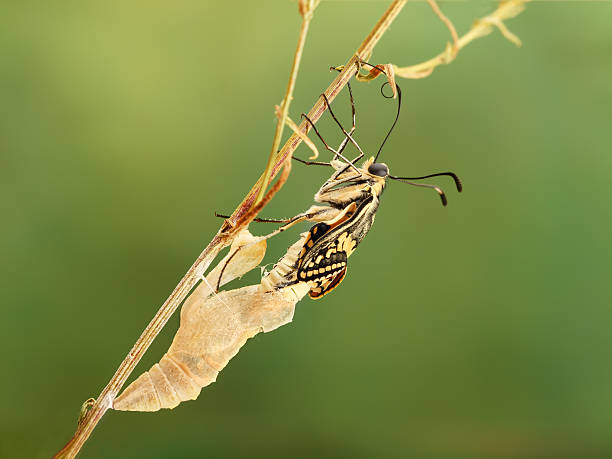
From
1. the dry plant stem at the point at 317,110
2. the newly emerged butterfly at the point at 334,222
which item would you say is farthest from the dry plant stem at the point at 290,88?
the newly emerged butterfly at the point at 334,222

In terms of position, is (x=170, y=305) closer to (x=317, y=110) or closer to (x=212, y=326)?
(x=212, y=326)

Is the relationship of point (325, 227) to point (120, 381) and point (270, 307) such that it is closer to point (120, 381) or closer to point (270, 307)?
point (270, 307)

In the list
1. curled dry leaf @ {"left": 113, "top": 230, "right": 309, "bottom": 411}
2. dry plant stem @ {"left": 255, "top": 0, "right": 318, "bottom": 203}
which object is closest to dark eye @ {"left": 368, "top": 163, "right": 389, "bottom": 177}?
curled dry leaf @ {"left": 113, "top": 230, "right": 309, "bottom": 411}

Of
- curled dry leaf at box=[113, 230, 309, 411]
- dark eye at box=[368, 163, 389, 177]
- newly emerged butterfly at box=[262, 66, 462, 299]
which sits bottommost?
curled dry leaf at box=[113, 230, 309, 411]

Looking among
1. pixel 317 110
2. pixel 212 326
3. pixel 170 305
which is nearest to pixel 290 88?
pixel 317 110

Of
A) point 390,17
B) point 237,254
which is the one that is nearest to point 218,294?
point 237,254

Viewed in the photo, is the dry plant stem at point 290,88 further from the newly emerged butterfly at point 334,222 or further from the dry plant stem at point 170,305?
the newly emerged butterfly at point 334,222

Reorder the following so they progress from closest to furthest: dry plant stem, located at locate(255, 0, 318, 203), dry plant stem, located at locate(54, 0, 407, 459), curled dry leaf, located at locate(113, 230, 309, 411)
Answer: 1. dry plant stem, located at locate(255, 0, 318, 203)
2. dry plant stem, located at locate(54, 0, 407, 459)
3. curled dry leaf, located at locate(113, 230, 309, 411)

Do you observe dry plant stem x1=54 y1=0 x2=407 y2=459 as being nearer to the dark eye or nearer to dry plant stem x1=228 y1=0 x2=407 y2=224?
dry plant stem x1=228 y1=0 x2=407 y2=224

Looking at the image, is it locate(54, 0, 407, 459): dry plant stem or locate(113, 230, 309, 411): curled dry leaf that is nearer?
locate(54, 0, 407, 459): dry plant stem
